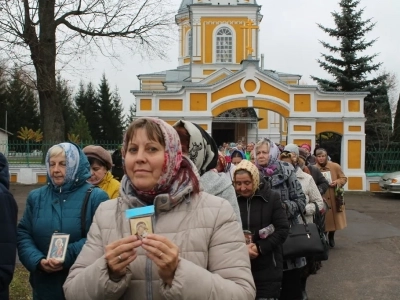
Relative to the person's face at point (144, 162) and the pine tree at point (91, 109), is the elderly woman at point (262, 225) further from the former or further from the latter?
the pine tree at point (91, 109)

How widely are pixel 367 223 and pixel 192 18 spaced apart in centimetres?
2327

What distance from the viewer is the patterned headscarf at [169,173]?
7.15 ft

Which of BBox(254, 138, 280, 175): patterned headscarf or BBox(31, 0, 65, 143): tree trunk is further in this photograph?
BBox(31, 0, 65, 143): tree trunk

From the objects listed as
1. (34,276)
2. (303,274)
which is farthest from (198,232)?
(303,274)

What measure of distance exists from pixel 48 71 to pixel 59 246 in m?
18.2

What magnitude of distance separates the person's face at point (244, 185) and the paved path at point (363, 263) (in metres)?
2.71

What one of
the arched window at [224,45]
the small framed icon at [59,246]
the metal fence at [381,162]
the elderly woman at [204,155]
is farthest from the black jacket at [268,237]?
the arched window at [224,45]

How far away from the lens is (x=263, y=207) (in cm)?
441

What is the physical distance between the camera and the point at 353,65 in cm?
2998

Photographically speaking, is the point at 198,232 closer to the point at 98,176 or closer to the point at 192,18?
the point at 98,176

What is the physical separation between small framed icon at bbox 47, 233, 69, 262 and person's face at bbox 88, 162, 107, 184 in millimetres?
1280

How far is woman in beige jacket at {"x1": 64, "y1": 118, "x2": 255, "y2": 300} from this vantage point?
201 centimetres

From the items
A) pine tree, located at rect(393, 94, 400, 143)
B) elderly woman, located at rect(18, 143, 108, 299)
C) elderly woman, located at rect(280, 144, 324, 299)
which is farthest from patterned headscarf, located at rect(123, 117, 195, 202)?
pine tree, located at rect(393, 94, 400, 143)

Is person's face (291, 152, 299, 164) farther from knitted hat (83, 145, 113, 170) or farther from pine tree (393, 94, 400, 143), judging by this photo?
pine tree (393, 94, 400, 143)
